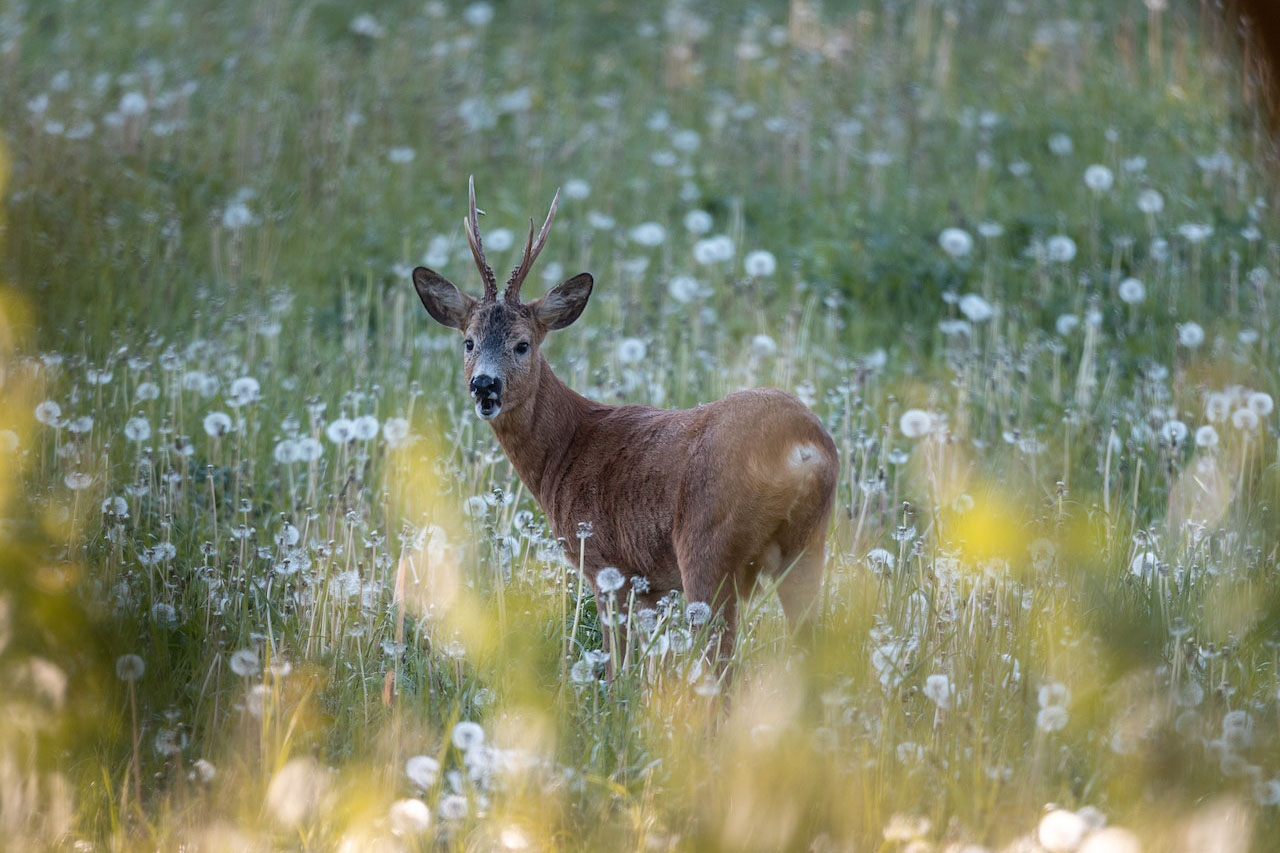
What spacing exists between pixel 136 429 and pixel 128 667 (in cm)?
217

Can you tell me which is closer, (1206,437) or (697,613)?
(697,613)

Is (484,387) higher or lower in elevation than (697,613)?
higher

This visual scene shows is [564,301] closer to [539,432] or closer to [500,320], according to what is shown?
[500,320]

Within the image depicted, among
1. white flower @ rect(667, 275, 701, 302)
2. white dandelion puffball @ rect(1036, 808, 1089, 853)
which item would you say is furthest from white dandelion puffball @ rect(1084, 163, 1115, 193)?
white dandelion puffball @ rect(1036, 808, 1089, 853)

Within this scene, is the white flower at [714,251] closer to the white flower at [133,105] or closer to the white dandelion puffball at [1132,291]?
the white dandelion puffball at [1132,291]

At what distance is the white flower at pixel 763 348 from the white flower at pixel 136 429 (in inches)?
102

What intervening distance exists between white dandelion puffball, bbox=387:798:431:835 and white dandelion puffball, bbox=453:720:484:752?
196 mm

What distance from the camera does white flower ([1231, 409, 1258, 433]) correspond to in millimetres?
5840

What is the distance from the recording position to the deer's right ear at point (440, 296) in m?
5.03

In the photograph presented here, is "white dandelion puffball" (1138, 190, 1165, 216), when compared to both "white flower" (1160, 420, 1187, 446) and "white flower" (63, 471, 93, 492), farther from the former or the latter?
"white flower" (63, 471, 93, 492)

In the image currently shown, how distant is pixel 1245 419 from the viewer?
5.90 metres

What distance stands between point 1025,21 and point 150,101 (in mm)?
7265

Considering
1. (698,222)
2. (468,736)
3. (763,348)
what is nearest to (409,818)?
(468,736)

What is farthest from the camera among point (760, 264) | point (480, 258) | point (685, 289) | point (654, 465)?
point (760, 264)
